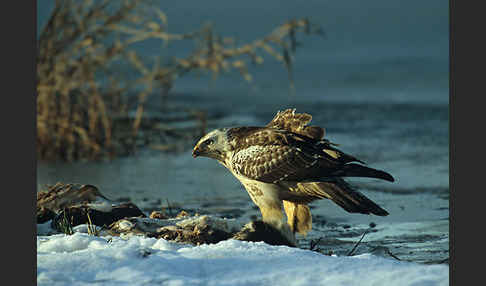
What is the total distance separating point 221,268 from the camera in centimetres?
386

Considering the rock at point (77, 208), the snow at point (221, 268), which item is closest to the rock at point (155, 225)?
the rock at point (77, 208)

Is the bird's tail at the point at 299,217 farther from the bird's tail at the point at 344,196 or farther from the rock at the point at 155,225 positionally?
the rock at the point at 155,225

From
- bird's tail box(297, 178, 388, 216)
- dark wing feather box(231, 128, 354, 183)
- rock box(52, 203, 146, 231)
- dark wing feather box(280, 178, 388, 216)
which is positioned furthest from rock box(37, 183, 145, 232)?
bird's tail box(297, 178, 388, 216)

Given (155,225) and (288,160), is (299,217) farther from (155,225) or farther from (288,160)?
(155,225)

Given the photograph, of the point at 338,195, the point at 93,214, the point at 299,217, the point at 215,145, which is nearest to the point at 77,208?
the point at 93,214

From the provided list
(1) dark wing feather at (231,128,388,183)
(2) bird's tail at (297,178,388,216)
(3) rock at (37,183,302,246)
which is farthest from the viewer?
(1) dark wing feather at (231,128,388,183)

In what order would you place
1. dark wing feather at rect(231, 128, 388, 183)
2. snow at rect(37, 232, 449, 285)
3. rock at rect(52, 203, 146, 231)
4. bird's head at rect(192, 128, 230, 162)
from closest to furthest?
snow at rect(37, 232, 449, 285) → dark wing feather at rect(231, 128, 388, 183) → bird's head at rect(192, 128, 230, 162) → rock at rect(52, 203, 146, 231)

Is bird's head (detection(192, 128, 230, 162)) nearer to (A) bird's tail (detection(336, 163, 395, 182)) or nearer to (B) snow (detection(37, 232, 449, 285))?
(A) bird's tail (detection(336, 163, 395, 182))

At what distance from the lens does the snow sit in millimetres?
3600

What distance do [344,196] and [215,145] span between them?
3.95 ft

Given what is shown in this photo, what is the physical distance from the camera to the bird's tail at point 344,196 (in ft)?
18.6

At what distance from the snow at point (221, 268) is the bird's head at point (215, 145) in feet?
6.45

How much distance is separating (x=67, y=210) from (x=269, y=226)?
2.03m

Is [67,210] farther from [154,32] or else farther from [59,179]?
[154,32]
